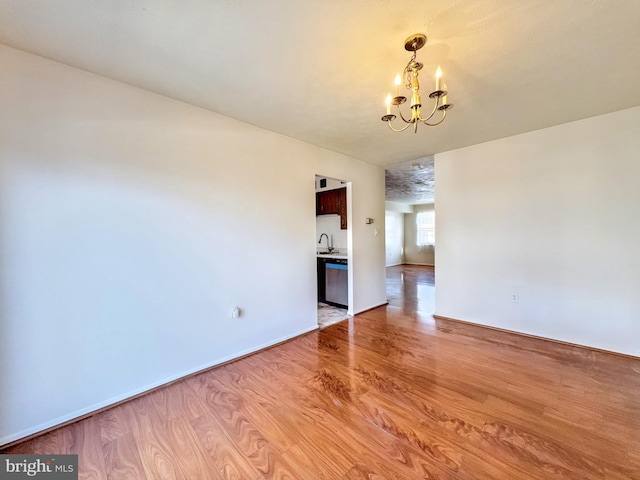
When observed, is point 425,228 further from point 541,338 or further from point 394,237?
point 541,338

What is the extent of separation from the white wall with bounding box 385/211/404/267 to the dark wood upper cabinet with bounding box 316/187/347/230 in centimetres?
541

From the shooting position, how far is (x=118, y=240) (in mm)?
1999

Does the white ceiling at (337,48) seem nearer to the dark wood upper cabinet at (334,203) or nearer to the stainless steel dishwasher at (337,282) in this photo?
the dark wood upper cabinet at (334,203)

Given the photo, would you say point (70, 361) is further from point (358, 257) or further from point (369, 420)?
point (358, 257)

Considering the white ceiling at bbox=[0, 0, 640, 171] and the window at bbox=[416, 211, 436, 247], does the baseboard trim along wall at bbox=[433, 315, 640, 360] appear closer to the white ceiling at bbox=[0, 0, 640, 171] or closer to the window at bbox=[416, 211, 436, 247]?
the white ceiling at bbox=[0, 0, 640, 171]

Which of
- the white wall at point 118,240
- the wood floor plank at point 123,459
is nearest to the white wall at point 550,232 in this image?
the white wall at point 118,240

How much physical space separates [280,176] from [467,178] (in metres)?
2.75

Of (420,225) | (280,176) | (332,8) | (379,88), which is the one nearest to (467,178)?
(379,88)

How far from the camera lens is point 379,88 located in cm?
213

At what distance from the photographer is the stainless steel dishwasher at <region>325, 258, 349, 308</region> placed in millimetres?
4359

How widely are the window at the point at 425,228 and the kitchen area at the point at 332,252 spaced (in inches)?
247

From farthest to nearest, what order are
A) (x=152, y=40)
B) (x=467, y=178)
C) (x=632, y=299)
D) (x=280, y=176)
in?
1. (x=467, y=178)
2. (x=280, y=176)
3. (x=632, y=299)
4. (x=152, y=40)

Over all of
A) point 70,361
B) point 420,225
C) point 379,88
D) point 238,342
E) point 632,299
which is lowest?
point 238,342

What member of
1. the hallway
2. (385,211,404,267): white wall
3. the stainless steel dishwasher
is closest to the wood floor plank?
the stainless steel dishwasher
